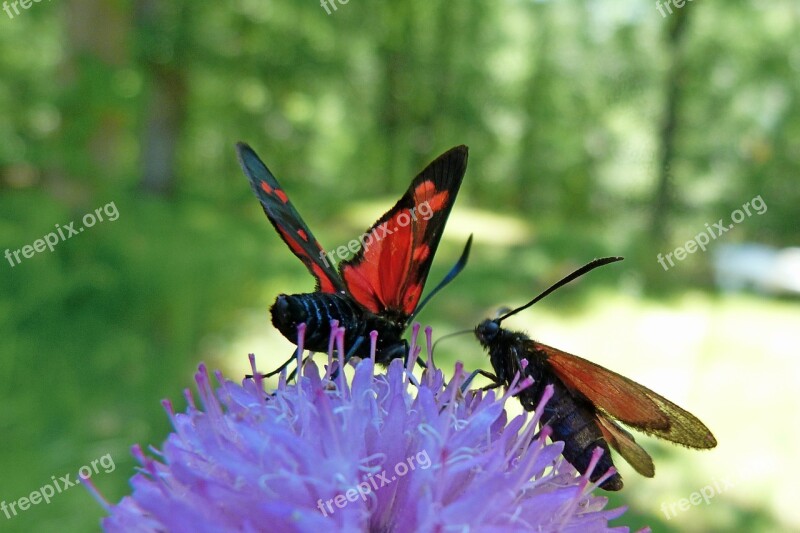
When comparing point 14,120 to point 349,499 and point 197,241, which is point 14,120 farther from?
point 349,499

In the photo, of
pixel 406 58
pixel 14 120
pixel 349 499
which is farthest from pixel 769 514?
pixel 406 58

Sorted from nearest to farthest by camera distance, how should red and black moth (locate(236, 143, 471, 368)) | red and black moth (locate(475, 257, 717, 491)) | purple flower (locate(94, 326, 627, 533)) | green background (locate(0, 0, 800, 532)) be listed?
1. purple flower (locate(94, 326, 627, 533))
2. red and black moth (locate(475, 257, 717, 491))
3. red and black moth (locate(236, 143, 471, 368))
4. green background (locate(0, 0, 800, 532))

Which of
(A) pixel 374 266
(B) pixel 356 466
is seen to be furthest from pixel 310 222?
(B) pixel 356 466

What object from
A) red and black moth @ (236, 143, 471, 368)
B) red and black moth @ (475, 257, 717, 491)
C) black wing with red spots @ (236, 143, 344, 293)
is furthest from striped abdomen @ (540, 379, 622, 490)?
black wing with red spots @ (236, 143, 344, 293)

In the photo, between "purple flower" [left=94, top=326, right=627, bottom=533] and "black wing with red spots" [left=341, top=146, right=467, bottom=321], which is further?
"black wing with red spots" [left=341, top=146, right=467, bottom=321]

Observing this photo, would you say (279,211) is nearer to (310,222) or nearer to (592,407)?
(592,407)

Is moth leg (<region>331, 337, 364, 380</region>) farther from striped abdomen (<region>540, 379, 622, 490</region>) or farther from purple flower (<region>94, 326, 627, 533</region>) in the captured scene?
striped abdomen (<region>540, 379, 622, 490</region>)

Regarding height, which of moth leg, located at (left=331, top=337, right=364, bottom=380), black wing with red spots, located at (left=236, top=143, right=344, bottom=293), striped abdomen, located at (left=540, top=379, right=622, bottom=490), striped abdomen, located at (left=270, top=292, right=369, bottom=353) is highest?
black wing with red spots, located at (left=236, top=143, right=344, bottom=293)
